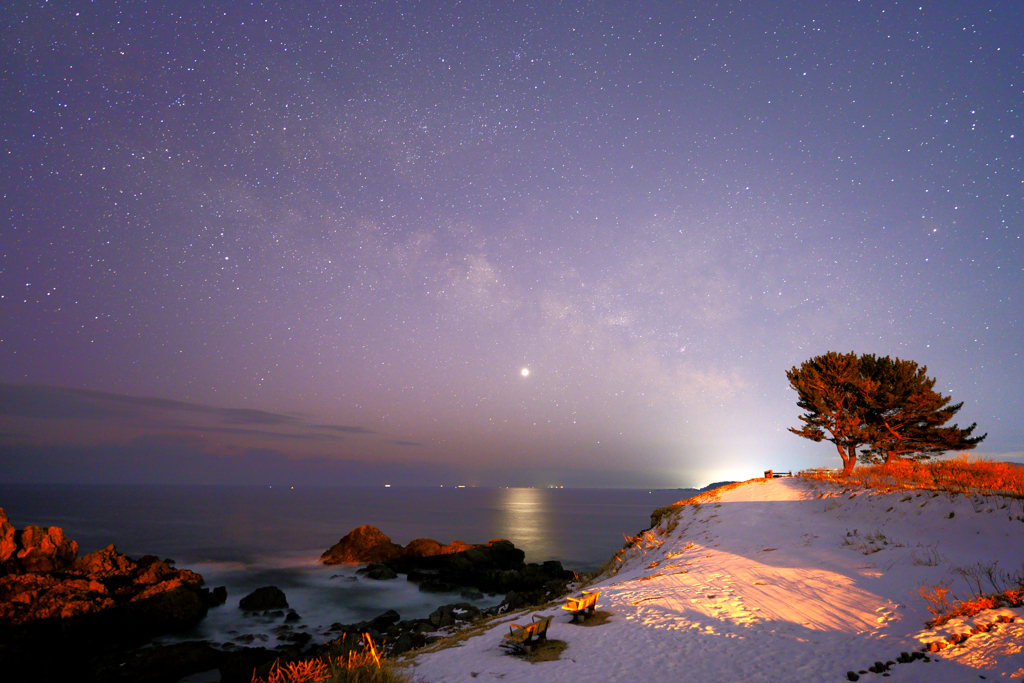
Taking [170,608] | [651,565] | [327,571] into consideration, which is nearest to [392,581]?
[327,571]

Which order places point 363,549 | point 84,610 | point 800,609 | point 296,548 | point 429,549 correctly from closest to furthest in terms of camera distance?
point 800,609
point 84,610
point 429,549
point 363,549
point 296,548

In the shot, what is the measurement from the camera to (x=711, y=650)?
875 centimetres

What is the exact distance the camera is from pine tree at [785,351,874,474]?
33500 mm

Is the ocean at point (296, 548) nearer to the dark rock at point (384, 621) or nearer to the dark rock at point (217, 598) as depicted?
the dark rock at point (217, 598)

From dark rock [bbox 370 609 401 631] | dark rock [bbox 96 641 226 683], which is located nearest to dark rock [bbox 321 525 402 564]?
dark rock [bbox 370 609 401 631]

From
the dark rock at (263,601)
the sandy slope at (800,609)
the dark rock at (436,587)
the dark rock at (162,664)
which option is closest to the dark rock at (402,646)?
the dark rock at (162,664)

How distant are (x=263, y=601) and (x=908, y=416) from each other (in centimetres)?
4524

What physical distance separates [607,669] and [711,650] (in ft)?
6.69

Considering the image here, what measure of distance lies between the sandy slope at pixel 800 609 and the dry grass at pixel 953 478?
2.90ft

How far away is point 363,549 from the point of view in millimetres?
47500

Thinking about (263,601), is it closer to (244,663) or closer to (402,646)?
(244,663)

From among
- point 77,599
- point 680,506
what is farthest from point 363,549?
point 680,506

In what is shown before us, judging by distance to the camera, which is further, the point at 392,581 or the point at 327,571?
the point at 327,571

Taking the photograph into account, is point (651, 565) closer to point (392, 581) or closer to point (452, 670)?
point (452, 670)
